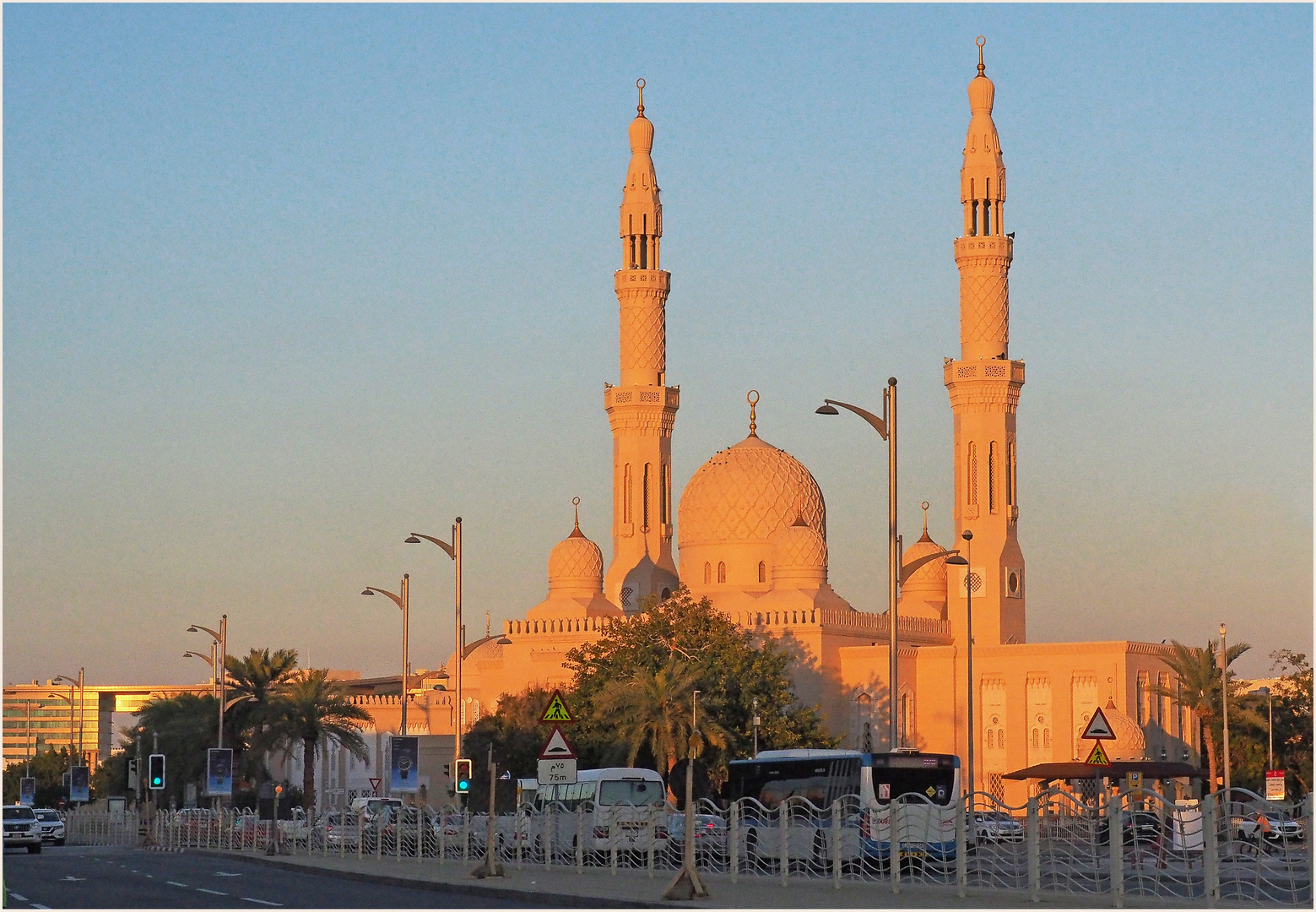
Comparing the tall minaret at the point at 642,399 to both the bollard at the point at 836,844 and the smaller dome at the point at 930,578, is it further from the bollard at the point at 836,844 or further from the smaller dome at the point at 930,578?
the bollard at the point at 836,844

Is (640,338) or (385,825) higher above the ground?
(640,338)

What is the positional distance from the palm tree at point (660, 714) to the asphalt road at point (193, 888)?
73.8 ft

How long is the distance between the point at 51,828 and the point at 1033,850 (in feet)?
120

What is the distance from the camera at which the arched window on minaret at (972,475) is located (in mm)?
71062

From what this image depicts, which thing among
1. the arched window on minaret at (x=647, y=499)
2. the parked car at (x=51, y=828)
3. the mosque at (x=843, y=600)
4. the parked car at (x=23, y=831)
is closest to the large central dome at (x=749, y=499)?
the mosque at (x=843, y=600)

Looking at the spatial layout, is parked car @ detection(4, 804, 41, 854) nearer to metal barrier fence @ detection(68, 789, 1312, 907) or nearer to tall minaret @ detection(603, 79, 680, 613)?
metal barrier fence @ detection(68, 789, 1312, 907)

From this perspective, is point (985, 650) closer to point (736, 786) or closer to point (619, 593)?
point (619, 593)

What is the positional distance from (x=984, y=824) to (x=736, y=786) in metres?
11.7

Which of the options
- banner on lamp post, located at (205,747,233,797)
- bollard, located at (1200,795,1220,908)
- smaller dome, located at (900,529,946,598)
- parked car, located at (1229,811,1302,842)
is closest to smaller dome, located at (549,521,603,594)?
smaller dome, located at (900,529,946,598)

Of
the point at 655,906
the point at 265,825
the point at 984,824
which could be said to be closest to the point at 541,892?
the point at 655,906

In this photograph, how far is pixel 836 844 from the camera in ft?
85.8

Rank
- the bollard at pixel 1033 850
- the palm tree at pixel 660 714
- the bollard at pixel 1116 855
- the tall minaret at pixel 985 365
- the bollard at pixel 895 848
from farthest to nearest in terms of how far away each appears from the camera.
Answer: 1. the tall minaret at pixel 985 365
2. the palm tree at pixel 660 714
3. the bollard at pixel 895 848
4. the bollard at pixel 1033 850
5. the bollard at pixel 1116 855

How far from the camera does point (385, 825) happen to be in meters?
38.9

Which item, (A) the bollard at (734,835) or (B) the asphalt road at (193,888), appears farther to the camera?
(A) the bollard at (734,835)
